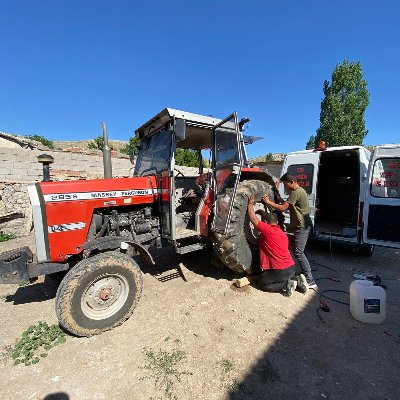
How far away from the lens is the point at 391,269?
4.25 m

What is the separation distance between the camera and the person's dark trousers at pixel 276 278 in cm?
328

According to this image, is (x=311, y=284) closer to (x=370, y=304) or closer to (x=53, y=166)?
(x=370, y=304)

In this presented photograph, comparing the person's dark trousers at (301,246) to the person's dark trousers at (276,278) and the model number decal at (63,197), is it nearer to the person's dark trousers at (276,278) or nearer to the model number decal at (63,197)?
the person's dark trousers at (276,278)

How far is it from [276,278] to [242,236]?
732mm

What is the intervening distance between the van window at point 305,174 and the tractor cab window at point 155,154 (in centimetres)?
338

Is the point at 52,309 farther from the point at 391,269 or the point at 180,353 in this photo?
the point at 391,269

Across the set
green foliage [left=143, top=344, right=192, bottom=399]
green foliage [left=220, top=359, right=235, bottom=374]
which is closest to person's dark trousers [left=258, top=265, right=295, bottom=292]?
green foliage [left=220, top=359, right=235, bottom=374]

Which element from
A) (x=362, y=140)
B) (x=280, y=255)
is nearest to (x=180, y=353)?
(x=280, y=255)

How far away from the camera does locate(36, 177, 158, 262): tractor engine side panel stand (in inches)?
105

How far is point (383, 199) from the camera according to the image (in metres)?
4.11

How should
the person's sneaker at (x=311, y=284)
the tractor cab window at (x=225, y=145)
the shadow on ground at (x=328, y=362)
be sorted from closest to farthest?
the shadow on ground at (x=328, y=362)
the person's sneaker at (x=311, y=284)
the tractor cab window at (x=225, y=145)

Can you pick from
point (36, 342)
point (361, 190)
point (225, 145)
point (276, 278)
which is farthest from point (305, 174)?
point (36, 342)

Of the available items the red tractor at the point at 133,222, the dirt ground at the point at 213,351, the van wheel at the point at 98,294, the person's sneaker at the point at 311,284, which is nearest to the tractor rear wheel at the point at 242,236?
the red tractor at the point at 133,222

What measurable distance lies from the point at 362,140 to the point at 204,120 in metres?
19.9
